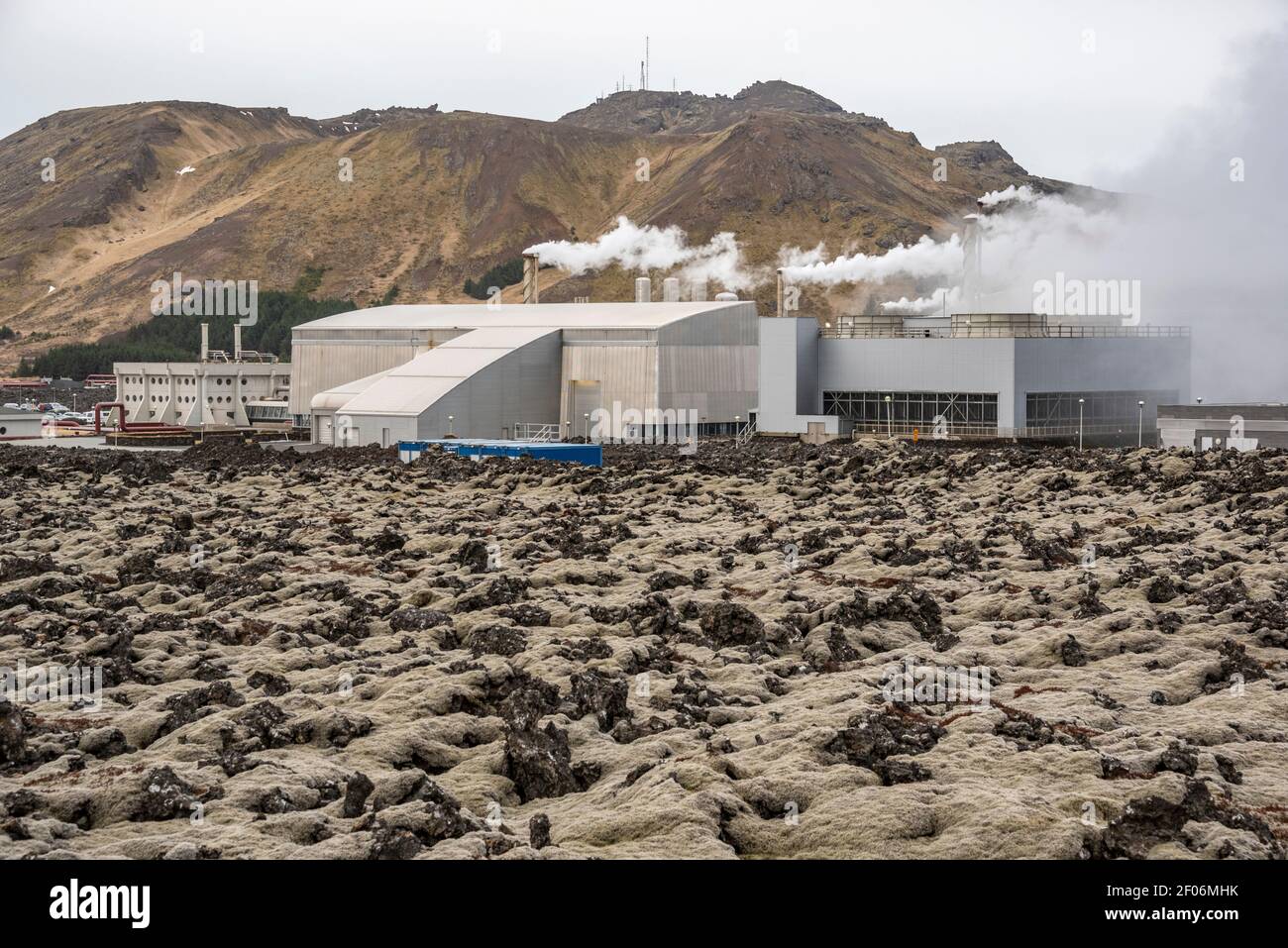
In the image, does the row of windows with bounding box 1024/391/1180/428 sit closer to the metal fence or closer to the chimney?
the metal fence

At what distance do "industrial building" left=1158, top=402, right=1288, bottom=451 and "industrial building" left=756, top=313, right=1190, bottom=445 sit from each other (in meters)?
6.76

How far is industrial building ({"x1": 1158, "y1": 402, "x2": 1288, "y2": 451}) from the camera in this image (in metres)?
54.2

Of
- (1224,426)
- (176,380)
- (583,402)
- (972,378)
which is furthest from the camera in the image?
(176,380)

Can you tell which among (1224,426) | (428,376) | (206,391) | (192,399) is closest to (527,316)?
(428,376)

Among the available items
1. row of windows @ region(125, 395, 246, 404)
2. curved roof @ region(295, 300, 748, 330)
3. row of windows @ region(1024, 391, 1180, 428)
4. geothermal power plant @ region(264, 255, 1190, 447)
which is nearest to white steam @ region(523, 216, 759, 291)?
row of windows @ region(125, 395, 246, 404)

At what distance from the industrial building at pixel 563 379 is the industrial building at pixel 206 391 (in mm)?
24296

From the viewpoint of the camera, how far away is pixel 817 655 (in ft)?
63.7

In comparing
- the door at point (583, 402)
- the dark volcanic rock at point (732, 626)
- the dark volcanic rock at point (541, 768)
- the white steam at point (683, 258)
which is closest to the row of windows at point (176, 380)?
the door at point (583, 402)

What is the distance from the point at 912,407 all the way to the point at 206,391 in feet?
167

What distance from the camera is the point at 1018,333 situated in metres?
66.9

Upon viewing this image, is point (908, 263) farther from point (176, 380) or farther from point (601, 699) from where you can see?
point (601, 699)

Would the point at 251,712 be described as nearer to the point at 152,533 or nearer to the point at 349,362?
the point at 152,533
